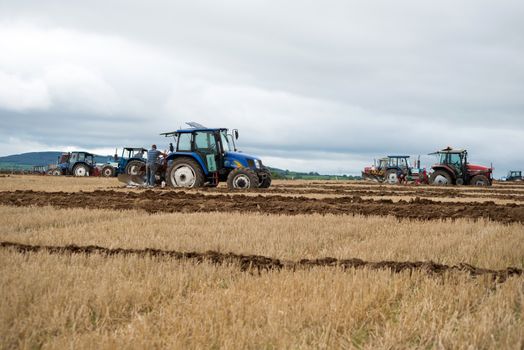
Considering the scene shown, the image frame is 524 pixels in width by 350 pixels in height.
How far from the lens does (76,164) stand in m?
38.5

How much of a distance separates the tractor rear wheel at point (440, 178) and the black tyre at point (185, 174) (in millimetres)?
15728

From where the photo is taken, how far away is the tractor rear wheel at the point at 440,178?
28.4 m

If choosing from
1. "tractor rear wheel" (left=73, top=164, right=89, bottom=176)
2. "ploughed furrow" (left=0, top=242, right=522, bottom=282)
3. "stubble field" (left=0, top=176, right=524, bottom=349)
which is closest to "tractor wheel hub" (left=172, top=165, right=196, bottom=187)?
"stubble field" (left=0, top=176, right=524, bottom=349)

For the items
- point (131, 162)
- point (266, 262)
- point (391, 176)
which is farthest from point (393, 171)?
point (266, 262)

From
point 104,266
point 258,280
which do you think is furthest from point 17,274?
point 258,280

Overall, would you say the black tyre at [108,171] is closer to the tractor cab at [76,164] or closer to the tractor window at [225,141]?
the tractor cab at [76,164]

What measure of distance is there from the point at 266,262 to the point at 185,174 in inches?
535

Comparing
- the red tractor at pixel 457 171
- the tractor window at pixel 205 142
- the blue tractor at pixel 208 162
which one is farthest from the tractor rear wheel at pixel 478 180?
the tractor window at pixel 205 142

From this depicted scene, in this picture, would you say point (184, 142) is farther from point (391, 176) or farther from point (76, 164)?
point (76, 164)

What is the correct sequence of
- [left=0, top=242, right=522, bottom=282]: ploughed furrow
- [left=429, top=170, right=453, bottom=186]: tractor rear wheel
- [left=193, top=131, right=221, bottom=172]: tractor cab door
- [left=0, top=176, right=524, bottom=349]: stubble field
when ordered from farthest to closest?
[left=429, top=170, right=453, bottom=186]: tractor rear wheel < [left=193, top=131, right=221, bottom=172]: tractor cab door < [left=0, top=242, right=522, bottom=282]: ploughed furrow < [left=0, top=176, right=524, bottom=349]: stubble field

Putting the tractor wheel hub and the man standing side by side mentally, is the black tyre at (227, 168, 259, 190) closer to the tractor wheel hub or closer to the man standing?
the tractor wheel hub

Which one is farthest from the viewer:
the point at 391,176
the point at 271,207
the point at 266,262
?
the point at 391,176

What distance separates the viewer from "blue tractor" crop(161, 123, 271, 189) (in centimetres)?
1800

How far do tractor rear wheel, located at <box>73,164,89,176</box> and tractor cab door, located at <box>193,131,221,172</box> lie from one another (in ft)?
74.4
